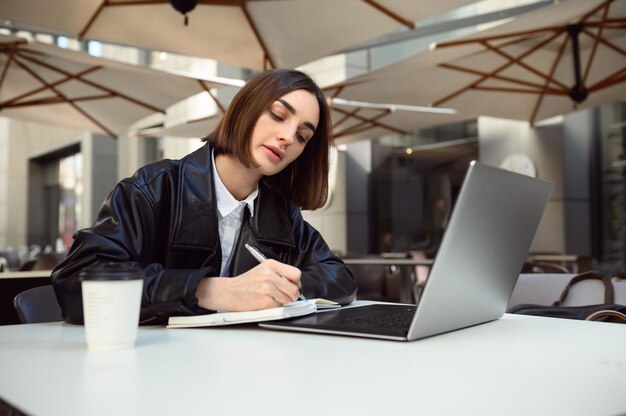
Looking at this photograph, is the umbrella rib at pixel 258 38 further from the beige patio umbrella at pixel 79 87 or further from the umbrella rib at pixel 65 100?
the umbrella rib at pixel 65 100

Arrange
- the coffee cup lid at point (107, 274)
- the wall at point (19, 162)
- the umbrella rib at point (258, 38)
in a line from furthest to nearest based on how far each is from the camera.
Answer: the wall at point (19, 162) → the umbrella rib at point (258, 38) → the coffee cup lid at point (107, 274)

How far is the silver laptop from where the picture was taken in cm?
98

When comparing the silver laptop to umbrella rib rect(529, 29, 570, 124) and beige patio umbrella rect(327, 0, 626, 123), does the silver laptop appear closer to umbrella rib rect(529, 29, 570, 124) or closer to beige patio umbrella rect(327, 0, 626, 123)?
beige patio umbrella rect(327, 0, 626, 123)

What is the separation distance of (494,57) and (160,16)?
276 centimetres

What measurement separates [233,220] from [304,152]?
362mm

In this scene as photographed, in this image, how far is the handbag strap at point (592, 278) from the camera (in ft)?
7.14

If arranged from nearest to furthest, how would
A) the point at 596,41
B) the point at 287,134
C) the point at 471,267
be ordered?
the point at 471,267
the point at 287,134
the point at 596,41

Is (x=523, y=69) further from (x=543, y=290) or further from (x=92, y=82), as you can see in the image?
(x=92, y=82)

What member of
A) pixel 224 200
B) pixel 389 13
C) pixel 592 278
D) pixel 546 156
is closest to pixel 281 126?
pixel 224 200

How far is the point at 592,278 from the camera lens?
2.27m

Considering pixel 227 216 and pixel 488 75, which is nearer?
pixel 227 216

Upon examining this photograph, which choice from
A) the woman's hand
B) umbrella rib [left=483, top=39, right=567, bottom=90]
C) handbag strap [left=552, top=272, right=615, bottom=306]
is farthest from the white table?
umbrella rib [left=483, top=39, right=567, bottom=90]


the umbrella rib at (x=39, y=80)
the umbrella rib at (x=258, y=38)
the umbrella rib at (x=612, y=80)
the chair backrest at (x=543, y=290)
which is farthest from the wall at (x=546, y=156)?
the chair backrest at (x=543, y=290)

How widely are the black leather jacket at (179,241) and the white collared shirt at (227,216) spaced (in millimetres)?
21
